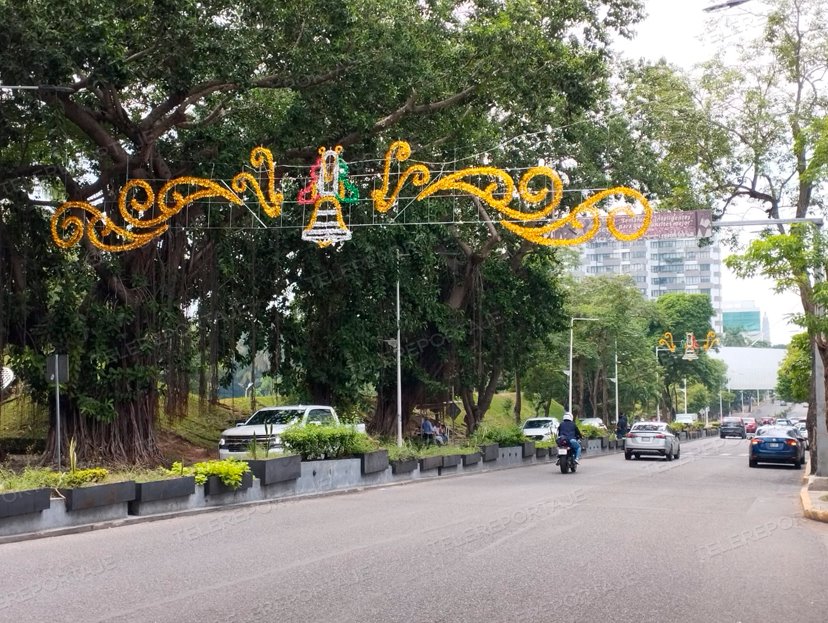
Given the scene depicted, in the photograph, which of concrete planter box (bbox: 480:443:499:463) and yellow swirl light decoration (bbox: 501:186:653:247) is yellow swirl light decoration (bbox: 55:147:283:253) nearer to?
yellow swirl light decoration (bbox: 501:186:653:247)

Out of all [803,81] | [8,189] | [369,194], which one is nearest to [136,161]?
[8,189]

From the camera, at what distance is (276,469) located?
55.9ft

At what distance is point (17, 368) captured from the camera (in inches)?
811

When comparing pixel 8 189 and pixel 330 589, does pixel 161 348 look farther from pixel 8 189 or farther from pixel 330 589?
pixel 330 589

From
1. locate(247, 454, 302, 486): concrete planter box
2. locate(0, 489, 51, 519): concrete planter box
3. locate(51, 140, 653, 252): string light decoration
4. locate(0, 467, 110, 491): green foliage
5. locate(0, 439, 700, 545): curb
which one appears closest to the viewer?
locate(0, 489, 51, 519): concrete planter box

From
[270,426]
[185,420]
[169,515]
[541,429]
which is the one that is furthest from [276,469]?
[541,429]

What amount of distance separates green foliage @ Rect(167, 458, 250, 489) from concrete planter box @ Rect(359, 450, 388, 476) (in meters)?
4.66

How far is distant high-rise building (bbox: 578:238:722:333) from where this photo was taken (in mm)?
140500

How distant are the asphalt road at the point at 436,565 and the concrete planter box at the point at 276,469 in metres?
1.00

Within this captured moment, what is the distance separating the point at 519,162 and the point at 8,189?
14.0m

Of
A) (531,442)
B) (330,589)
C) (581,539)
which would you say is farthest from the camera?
(531,442)

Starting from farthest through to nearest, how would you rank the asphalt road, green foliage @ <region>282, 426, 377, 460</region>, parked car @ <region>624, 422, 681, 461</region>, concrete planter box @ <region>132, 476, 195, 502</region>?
parked car @ <region>624, 422, 681, 461</region>
green foliage @ <region>282, 426, 377, 460</region>
concrete planter box @ <region>132, 476, 195, 502</region>
the asphalt road

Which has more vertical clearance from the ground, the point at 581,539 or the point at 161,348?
the point at 161,348

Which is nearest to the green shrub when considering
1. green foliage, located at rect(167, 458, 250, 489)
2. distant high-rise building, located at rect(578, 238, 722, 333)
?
green foliage, located at rect(167, 458, 250, 489)
